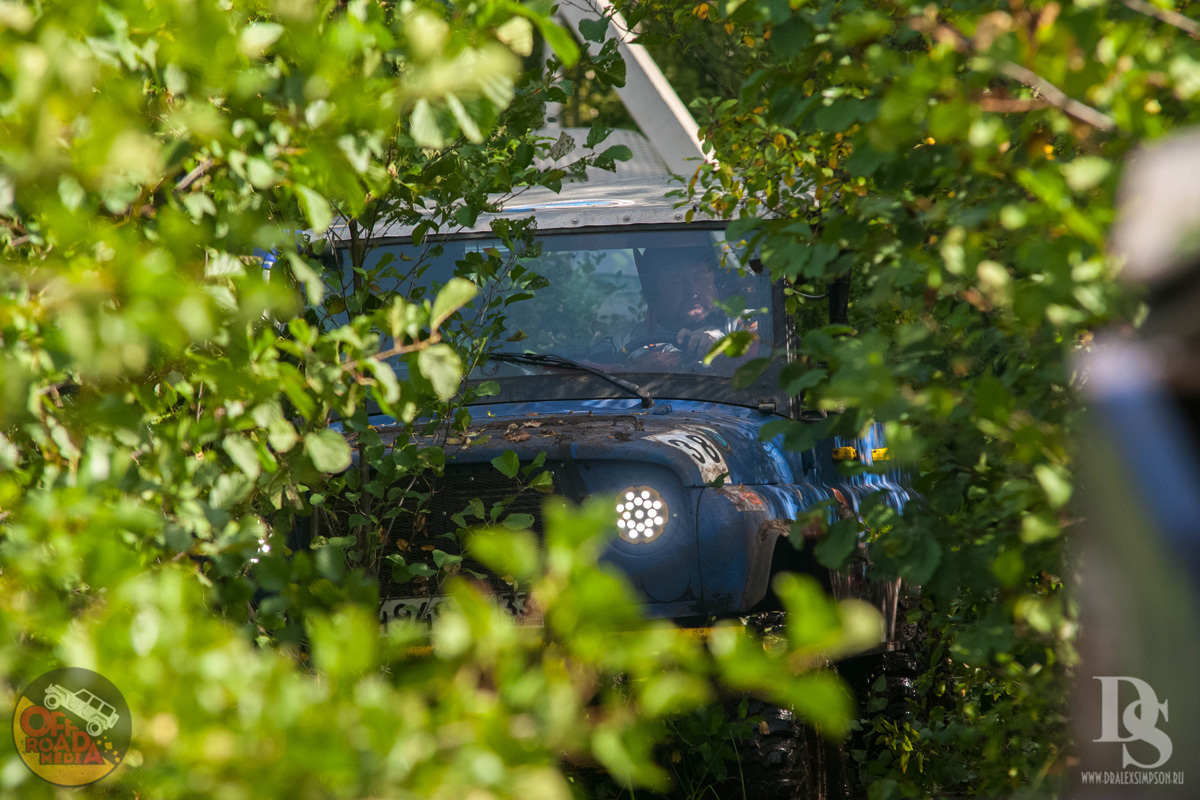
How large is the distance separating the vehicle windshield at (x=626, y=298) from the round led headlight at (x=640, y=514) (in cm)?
92

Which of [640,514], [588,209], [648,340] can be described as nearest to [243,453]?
[640,514]

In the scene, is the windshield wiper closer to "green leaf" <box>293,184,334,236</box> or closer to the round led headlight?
the round led headlight

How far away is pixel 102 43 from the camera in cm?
140


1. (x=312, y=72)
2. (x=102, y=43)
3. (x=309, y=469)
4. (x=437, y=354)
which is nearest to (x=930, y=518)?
(x=437, y=354)

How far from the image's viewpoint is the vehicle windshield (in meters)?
4.25

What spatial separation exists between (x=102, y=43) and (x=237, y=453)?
2.02 ft

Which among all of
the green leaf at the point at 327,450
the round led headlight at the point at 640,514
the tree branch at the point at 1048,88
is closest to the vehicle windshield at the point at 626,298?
the round led headlight at the point at 640,514

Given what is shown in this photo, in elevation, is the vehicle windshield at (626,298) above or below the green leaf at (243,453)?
below

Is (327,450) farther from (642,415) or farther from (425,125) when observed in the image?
(642,415)

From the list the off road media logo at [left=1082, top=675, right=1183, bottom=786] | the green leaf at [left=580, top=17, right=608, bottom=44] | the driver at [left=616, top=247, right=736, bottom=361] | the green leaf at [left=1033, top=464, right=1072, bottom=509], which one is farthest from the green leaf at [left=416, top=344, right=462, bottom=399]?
the driver at [left=616, top=247, right=736, bottom=361]

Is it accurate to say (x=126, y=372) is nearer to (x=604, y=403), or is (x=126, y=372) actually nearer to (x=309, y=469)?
(x=309, y=469)

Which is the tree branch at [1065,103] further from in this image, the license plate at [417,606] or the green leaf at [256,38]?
the license plate at [417,606]

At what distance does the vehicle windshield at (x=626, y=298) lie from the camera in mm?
4250

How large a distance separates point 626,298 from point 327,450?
9.15 ft
